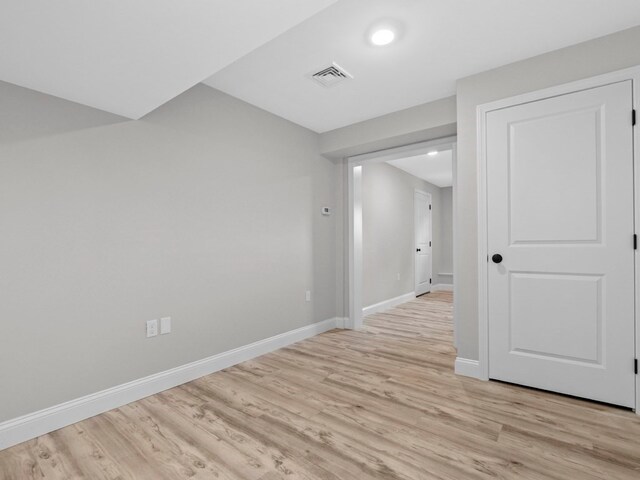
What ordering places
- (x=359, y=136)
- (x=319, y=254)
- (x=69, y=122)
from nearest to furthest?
(x=69, y=122)
(x=359, y=136)
(x=319, y=254)

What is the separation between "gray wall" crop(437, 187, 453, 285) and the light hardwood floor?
18.5 feet

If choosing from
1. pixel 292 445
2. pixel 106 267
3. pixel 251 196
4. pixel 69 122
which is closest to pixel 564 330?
pixel 292 445

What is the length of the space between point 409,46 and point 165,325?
2.61 meters

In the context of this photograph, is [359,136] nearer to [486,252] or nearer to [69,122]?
[486,252]

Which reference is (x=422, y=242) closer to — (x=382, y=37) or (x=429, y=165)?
(x=429, y=165)

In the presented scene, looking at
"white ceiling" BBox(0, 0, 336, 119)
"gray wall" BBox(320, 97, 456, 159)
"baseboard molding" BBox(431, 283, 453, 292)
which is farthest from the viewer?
"baseboard molding" BBox(431, 283, 453, 292)

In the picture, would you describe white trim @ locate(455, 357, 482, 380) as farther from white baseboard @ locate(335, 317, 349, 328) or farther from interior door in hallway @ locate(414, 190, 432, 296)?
interior door in hallway @ locate(414, 190, 432, 296)

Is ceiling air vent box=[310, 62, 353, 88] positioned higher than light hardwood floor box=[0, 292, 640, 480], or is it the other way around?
ceiling air vent box=[310, 62, 353, 88]

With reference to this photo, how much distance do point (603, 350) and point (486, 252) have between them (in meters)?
0.92

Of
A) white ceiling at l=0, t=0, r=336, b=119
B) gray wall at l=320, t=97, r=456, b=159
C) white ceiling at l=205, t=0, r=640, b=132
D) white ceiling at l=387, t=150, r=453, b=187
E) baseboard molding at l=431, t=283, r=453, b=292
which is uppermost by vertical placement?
white ceiling at l=387, t=150, r=453, b=187

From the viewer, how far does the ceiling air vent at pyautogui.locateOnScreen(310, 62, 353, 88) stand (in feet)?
8.05

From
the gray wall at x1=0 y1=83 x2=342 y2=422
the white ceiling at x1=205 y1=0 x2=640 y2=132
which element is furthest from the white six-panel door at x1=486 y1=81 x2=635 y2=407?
the gray wall at x1=0 y1=83 x2=342 y2=422

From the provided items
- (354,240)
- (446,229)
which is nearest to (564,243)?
(354,240)

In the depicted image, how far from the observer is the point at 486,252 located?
2.50m
